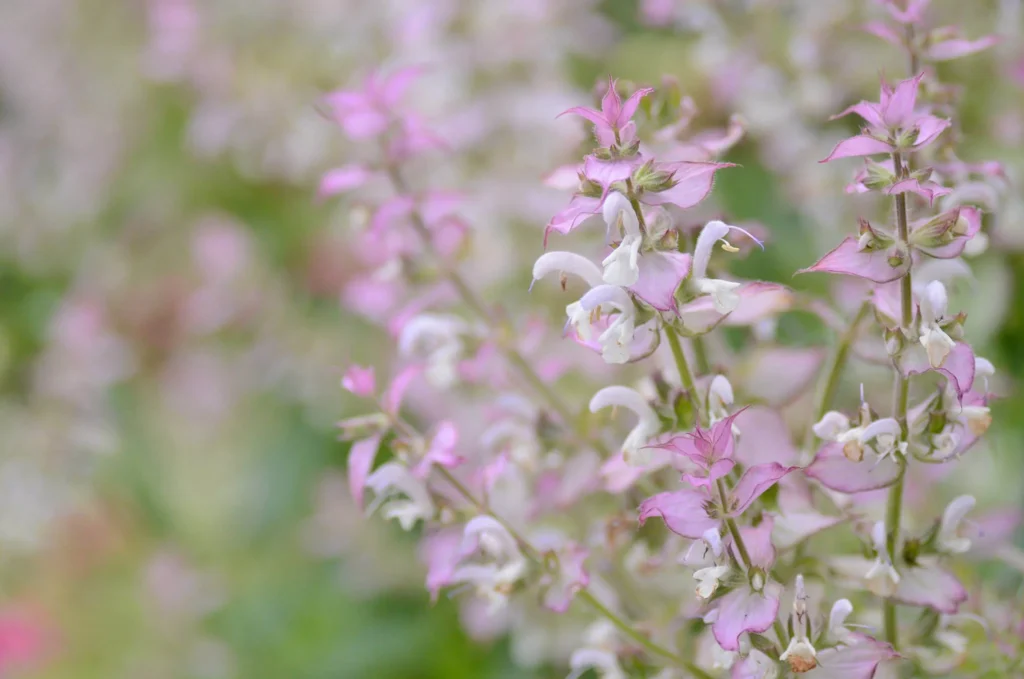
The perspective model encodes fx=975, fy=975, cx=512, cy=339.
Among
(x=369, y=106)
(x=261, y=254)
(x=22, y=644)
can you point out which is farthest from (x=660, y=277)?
(x=22, y=644)

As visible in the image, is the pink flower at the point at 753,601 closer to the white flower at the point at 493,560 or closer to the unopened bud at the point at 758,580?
the unopened bud at the point at 758,580

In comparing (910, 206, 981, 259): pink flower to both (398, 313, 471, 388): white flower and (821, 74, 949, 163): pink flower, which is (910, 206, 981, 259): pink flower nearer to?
(821, 74, 949, 163): pink flower

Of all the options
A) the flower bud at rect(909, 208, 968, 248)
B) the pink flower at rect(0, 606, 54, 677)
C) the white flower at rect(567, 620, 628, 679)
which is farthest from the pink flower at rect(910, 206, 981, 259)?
the pink flower at rect(0, 606, 54, 677)

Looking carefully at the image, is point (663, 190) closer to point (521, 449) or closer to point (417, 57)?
point (521, 449)

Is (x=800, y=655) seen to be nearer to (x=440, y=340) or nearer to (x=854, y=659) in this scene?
(x=854, y=659)

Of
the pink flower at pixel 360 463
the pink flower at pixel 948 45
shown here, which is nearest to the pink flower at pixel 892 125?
the pink flower at pixel 948 45
